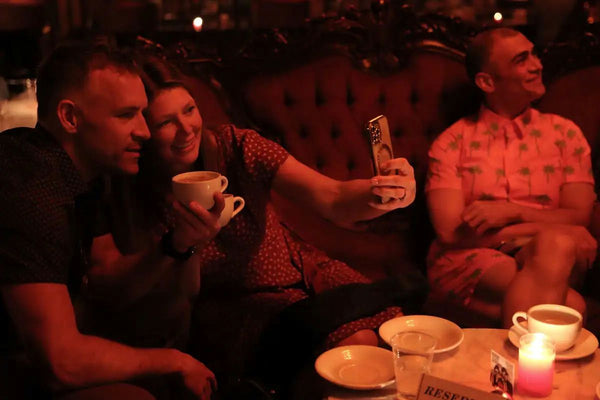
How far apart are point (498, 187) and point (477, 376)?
105 cm

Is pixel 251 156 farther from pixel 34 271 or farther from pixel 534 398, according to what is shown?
pixel 534 398

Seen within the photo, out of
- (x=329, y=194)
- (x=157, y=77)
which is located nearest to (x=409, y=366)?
(x=329, y=194)

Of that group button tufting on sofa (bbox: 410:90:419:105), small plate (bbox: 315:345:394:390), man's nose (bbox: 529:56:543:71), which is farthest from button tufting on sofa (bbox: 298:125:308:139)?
small plate (bbox: 315:345:394:390)

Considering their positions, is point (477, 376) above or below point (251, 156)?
below

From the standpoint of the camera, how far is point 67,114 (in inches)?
58.1

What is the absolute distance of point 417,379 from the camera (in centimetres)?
128

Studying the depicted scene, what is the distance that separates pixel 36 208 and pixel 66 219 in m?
0.07

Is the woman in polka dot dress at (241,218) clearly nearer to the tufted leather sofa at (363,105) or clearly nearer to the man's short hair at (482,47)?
the tufted leather sofa at (363,105)

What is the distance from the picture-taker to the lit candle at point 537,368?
1.29 metres

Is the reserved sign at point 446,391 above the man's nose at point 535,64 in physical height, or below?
below

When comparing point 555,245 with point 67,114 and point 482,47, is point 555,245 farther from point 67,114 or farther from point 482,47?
Answer: point 67,114

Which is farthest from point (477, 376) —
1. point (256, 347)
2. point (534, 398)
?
point (256, 347)

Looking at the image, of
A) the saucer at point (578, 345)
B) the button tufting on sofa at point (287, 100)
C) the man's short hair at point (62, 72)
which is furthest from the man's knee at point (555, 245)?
the man's short hair at point (62, 72)

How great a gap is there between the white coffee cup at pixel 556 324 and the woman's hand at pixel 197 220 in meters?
0.66
